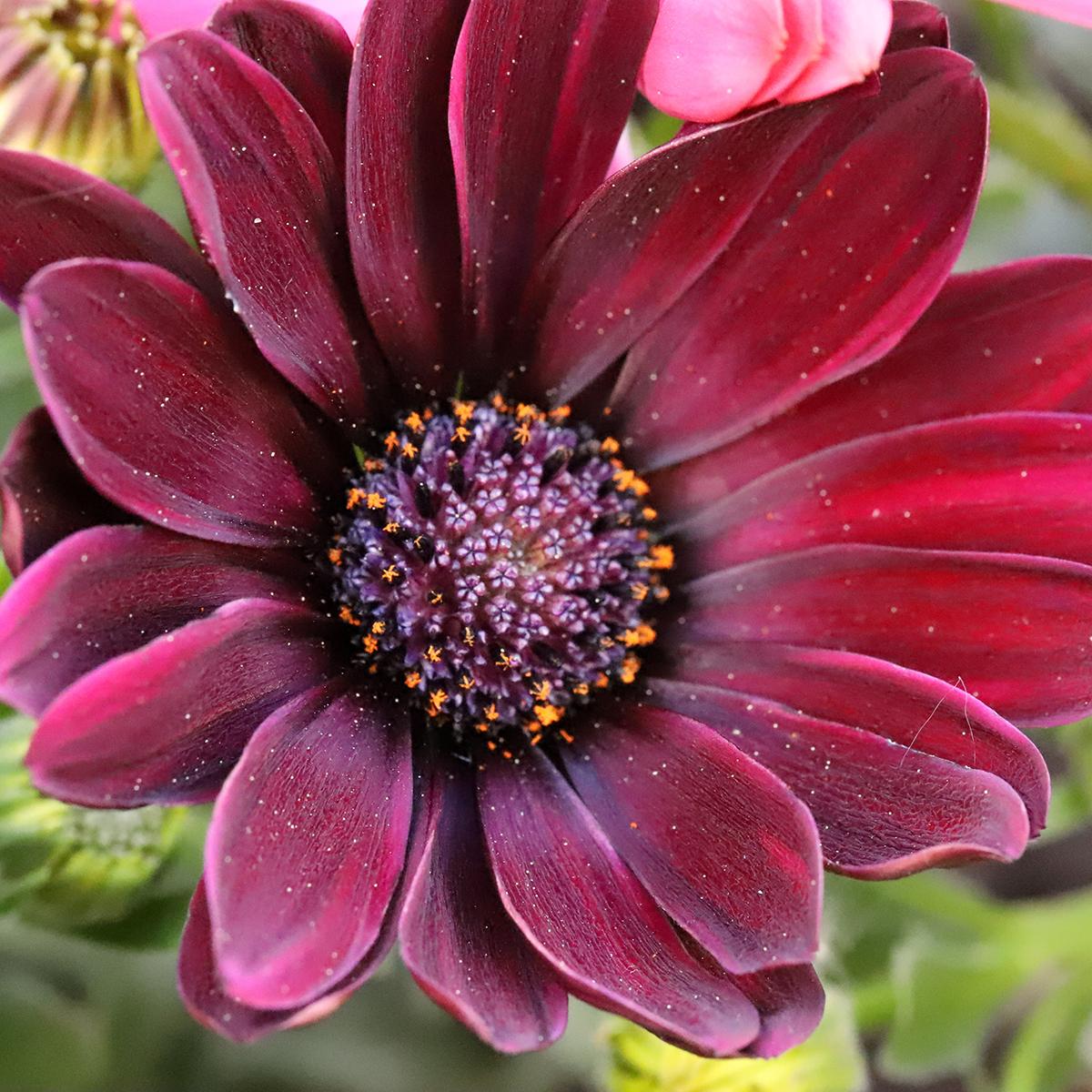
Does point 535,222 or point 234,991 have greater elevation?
point 535,222

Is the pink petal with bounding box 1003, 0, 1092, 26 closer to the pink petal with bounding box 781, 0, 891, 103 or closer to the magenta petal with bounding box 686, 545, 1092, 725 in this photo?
the pink petal with bounding box 781, 0, 891, 103

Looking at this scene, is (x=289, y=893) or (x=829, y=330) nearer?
(x=289, y=893)

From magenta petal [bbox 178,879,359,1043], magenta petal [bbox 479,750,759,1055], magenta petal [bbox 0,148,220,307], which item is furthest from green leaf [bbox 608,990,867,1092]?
magenta petal [bbox 0,148,220,307]

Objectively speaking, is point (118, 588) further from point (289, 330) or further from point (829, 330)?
point (829, 330)

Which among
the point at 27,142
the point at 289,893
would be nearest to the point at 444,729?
the point at 289,893

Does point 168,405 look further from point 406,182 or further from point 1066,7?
point 1066,7

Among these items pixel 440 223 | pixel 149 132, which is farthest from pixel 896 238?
pixel 149 132
